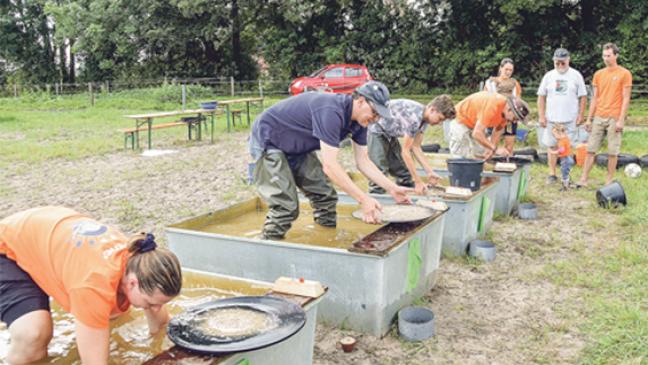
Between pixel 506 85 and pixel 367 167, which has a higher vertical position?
pixel 506 85

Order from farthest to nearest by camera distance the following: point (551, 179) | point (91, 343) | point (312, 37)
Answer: point (312, 37) < point (551, 179) < point (91, 343)

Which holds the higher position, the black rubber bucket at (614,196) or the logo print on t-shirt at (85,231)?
the logo print on t-shirt at (85,231)

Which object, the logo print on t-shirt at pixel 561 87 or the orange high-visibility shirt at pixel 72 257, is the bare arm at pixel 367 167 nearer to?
the orange high-visibility shirt at pixel 72 257

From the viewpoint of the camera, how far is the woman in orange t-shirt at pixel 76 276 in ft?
6.29

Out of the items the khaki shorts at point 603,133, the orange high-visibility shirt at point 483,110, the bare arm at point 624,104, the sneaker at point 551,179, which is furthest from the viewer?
the sneaker at point 551,179

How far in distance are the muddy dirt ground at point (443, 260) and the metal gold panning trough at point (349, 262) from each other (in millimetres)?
173

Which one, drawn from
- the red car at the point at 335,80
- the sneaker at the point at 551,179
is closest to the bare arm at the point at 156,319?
the sneaker at the point at 551,179

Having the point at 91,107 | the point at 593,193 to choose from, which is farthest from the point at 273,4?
the point at 593,193

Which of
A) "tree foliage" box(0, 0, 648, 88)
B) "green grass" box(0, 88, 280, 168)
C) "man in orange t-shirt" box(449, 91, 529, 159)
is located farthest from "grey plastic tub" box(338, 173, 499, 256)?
"tree foliage" box(0, 0, 648, 88)

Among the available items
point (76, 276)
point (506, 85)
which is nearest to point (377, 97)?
point (76, 276)

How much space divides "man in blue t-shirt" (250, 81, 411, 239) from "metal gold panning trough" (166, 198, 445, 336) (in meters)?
0.29

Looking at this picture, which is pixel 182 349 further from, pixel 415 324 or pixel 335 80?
pixel 335 80

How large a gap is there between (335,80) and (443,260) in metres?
14.8

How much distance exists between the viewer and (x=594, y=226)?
5.57 metres
